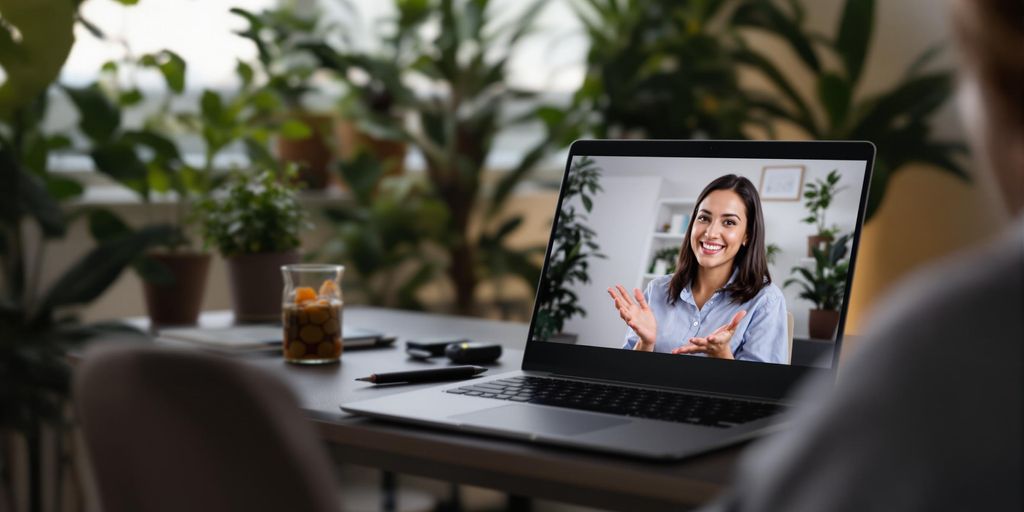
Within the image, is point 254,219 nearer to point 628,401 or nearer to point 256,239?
point 256,239

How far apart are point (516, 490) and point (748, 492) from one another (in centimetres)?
50

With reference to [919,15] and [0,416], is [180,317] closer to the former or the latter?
[0,416]

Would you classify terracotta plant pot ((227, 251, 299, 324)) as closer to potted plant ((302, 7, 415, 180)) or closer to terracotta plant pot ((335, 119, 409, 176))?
potted plant ((302, 7, 415, 180))

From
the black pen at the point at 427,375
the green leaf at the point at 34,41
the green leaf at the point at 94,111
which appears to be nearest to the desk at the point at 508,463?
the black pen at the point at 427,375

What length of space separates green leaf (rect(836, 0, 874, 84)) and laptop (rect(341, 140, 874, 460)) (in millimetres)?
1806

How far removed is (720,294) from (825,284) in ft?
0.33

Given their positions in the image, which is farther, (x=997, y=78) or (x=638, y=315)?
(x=638, y=315)

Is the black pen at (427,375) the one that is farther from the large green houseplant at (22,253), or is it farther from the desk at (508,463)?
the large green houseplant at (22,253)

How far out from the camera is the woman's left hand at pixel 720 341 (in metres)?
1.11

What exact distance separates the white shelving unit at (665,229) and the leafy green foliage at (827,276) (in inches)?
5.1

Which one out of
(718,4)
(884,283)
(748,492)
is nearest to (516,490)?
(748,492)

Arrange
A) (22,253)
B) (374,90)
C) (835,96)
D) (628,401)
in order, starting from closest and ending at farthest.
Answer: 1. (628,401)
2. (22,253)
3. (835,96)
4. (374,90)

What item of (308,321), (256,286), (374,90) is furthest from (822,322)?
(374,90)

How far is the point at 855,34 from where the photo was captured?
2.88 metres
